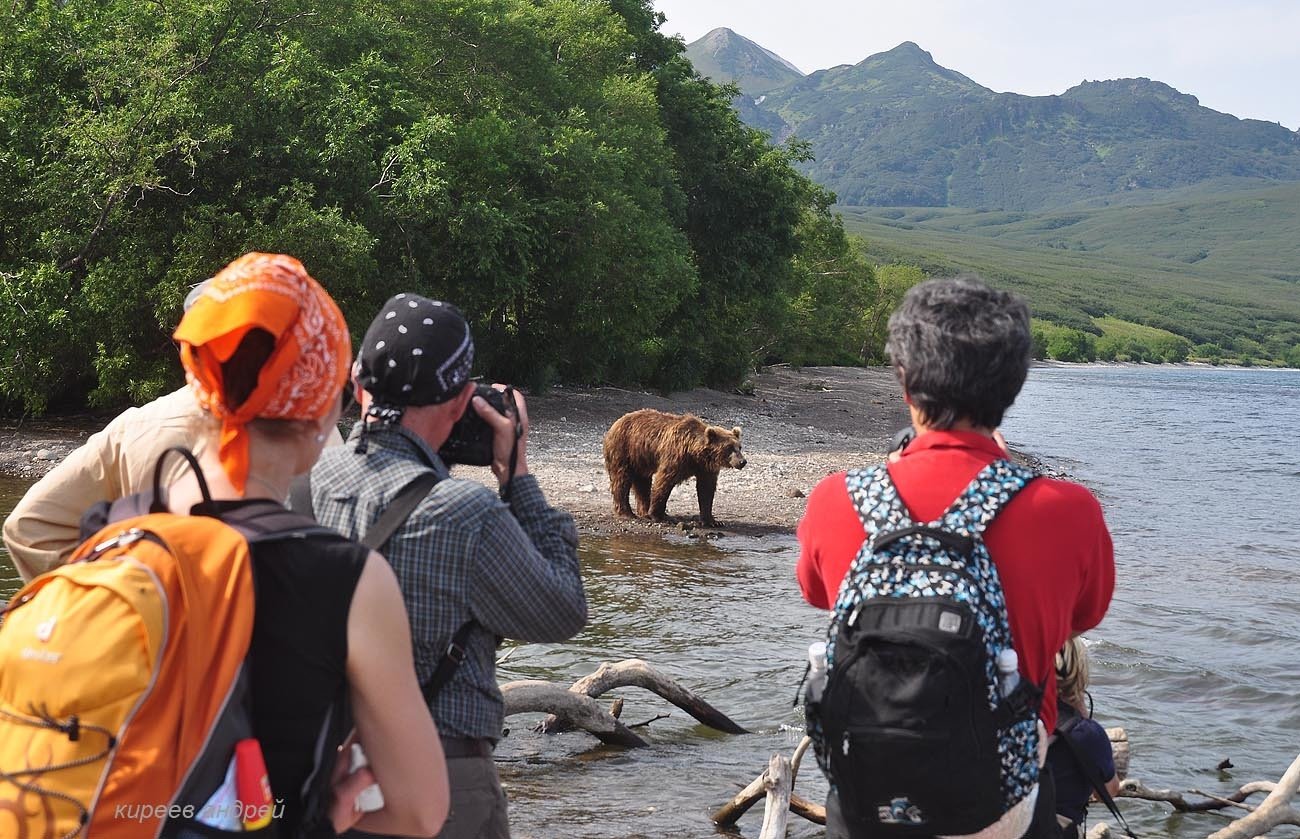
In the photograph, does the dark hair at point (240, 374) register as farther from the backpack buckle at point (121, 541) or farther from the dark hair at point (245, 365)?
the backpack buckle at point (121, 541)

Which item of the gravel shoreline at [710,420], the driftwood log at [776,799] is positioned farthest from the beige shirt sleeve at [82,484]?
the gravel shoreline at [710,420]

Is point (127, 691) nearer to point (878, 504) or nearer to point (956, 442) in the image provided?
point (878, 504)

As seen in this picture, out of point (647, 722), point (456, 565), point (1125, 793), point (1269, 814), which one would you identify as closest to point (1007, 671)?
point (456, 565)

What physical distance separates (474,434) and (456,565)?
483mm

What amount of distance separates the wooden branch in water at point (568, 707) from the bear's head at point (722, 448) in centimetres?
851

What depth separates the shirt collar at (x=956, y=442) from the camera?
2.82 metres

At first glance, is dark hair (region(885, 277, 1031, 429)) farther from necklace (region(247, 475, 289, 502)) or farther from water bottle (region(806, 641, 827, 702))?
necklace (region(247, 475, 289, 502))

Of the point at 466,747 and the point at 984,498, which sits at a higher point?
the point at 984,498

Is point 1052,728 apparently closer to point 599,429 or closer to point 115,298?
point 115,298

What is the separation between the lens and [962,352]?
281cm

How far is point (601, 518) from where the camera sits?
1709 centimetres

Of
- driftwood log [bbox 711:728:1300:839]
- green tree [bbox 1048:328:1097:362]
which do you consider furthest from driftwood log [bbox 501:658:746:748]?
green tree [bbox 1048:328:1097:362]

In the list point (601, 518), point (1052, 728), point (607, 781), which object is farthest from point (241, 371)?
point (601, 518)

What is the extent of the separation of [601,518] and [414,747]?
49.0 ft
